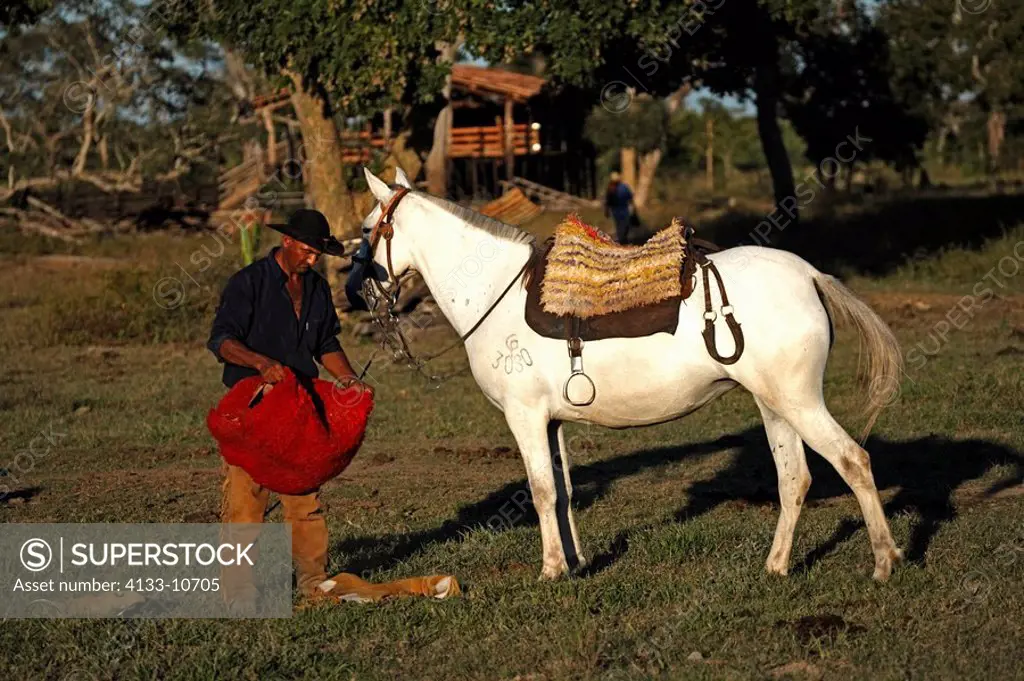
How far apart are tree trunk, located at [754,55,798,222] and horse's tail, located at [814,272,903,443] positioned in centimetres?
2258

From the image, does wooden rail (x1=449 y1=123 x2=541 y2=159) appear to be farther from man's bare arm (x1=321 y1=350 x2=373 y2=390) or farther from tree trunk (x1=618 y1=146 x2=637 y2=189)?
man's bare arm (x1=321 y1=350 x2=373 y2=390)

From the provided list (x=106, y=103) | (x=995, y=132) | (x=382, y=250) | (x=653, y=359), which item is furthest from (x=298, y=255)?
(x=995, y=132)

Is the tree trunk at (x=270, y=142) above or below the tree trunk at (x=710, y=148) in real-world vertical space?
above

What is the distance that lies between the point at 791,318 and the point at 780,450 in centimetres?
93

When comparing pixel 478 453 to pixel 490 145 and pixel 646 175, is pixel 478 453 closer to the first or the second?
pixel 490 145

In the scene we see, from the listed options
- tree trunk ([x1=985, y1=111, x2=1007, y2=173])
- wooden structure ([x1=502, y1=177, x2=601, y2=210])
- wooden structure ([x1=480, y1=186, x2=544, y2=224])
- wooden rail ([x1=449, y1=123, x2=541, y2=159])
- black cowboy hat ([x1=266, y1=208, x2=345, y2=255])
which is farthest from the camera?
tree trunk ([x1=985, y1=111, x2=1007, y2=173])

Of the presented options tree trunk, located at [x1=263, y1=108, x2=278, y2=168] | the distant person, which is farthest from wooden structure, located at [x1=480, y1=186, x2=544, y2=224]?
tree trunk, located at [x1=263, y1=108, x2=278, y2=168]

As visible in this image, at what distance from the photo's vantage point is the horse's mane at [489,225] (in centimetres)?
764

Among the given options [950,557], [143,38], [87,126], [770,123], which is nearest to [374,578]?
[950,557]

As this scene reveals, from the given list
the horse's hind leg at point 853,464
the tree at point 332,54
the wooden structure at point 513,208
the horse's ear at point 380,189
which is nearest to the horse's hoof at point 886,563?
the horse's hind leg at point 853,464

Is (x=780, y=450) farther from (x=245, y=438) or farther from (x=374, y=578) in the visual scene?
(x=245, y=438)

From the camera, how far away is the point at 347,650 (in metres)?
6.08

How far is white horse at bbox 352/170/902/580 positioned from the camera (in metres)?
6.92

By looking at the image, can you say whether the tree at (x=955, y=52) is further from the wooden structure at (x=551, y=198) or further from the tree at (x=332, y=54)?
the tree at (x=332, y=54)
